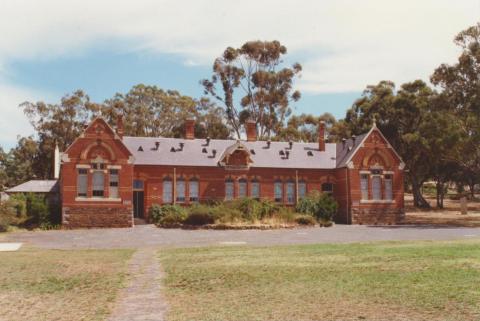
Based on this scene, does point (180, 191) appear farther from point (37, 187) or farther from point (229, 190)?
point (37, 187)

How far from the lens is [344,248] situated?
63.8 ft

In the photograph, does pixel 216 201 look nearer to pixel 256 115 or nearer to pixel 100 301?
pixel 256 115

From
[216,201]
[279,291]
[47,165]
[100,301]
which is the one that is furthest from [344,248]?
[47,165]

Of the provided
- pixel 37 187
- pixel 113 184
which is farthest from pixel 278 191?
pixel 37 187

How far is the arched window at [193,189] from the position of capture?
41.4m

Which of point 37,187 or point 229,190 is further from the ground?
point 37,187

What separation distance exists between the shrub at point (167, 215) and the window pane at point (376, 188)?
15578 mm

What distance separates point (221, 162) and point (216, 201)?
10.9 feet

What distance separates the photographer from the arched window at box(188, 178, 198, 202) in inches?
1630

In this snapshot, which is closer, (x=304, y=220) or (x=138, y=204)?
(x=304, y=220)

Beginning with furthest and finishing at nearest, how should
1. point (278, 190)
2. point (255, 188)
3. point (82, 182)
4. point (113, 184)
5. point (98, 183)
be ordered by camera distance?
point (278, 190), point (255, 188), point (113, 184), point (98, 183), point (82, 182)

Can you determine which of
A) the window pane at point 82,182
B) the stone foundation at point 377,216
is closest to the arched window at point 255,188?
the stone foundation at point 377,216

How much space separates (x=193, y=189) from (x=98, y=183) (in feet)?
24.7

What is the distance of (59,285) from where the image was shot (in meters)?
12.0
